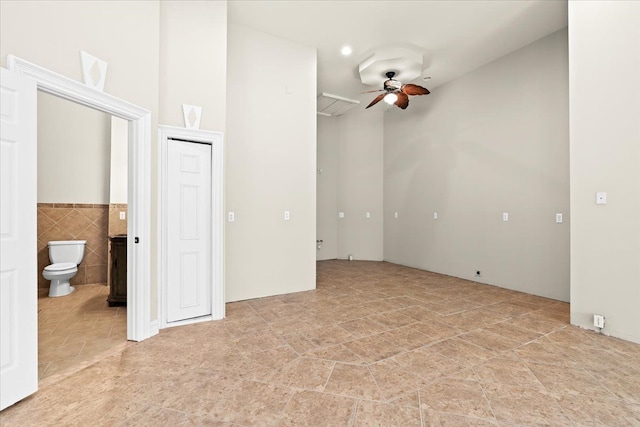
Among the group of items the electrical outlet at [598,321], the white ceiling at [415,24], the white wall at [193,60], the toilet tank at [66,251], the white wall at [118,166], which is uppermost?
the white ceiling at [415,24]

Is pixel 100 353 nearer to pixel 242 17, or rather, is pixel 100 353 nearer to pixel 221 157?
pixel 221 157

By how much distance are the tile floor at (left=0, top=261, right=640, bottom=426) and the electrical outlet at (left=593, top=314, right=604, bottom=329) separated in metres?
0.10

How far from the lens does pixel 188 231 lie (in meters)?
3.23

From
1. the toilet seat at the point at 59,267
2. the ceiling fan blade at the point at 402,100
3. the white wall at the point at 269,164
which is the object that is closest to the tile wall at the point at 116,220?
the toilet seat at the point at 59,267

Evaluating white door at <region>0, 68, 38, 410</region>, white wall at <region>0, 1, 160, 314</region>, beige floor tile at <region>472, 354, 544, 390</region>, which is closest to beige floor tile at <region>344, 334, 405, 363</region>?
beige floor tile at <region>472, 354, 544, 390</region>

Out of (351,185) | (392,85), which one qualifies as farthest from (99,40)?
(351,185)

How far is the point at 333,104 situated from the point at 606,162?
4.79 m

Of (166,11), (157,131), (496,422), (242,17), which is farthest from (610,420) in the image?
(242,17)

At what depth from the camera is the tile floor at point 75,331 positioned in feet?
7.97

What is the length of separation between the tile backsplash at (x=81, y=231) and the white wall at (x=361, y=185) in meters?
4.79

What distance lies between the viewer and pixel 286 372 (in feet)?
7.40

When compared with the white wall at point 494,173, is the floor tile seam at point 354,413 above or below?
below

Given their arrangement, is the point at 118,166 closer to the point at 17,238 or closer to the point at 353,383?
the point at 17,238

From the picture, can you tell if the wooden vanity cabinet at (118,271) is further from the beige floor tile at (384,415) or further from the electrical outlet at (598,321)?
the electrical outlet at (598,321)
